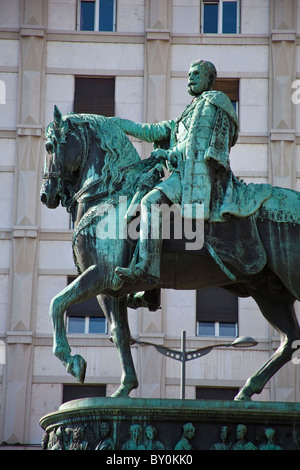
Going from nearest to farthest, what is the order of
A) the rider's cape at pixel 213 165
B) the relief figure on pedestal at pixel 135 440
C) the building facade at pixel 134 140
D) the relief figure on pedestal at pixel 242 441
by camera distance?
1. the relief figure on pedestal at pixel 135 440
2. the relief figure on pedestal at pixel 242 441
3. the rider's cape at pixel 213 165
4. the building facade at pixel 134 140

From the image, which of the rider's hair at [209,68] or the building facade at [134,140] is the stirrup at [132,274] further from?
the building facade at [134,140]

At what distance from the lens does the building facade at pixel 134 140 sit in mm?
26672

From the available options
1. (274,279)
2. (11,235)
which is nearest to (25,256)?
(11,235)

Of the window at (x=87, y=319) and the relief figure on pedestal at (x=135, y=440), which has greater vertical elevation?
the window at (x=87, y=319)

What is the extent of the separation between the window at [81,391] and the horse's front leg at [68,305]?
589 inches

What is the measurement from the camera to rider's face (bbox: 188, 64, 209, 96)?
42.4 ft

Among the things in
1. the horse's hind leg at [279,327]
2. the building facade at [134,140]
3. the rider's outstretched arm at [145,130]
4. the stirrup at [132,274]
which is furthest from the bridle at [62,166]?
the building facade at [134,140]

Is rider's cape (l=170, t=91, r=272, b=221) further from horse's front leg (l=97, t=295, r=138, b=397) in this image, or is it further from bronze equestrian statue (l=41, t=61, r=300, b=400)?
horse's front leg (l=97, t=295, r=138, b=397)

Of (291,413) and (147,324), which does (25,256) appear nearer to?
(147,324)

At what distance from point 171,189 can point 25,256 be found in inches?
618

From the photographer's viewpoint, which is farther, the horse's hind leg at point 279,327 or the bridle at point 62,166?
the bridle at point 62,166

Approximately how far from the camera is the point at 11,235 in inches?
1091

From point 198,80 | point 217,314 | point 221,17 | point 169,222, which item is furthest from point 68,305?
point 221,17

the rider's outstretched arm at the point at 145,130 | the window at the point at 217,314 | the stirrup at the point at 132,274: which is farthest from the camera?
the window at the point at 217,314
